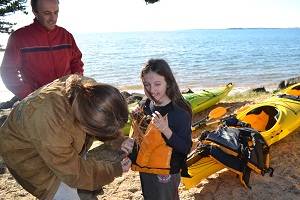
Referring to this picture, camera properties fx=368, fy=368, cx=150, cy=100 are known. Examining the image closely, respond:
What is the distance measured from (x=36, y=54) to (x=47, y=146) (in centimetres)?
176

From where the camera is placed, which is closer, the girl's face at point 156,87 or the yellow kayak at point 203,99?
the girl's face at point 156,87

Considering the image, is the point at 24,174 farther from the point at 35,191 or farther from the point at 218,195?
the point at 218,195

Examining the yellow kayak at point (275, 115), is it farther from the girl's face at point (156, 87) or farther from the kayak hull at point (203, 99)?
the girl's face at point (156, 87)

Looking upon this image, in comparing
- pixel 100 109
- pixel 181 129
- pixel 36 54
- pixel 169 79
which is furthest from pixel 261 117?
pixel 100 109

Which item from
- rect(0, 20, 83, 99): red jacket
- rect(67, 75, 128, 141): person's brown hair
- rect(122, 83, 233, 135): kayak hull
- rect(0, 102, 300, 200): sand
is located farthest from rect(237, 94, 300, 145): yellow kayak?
rect(67, 75, 128, 141): person's brown hair

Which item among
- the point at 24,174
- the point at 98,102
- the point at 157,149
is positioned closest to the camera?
the point at 98,102

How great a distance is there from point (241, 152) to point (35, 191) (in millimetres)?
2595

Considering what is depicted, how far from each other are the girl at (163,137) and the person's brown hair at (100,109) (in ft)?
3.52

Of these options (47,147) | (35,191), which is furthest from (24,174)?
(47,147)

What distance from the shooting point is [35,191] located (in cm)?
278

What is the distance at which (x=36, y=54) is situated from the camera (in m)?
3.90

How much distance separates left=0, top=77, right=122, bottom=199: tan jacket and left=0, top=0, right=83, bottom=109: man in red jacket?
4.05ft

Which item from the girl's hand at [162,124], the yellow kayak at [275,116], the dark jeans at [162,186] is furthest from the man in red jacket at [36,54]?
the yellow kayak at [275,116]

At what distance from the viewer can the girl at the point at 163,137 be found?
3469mm
